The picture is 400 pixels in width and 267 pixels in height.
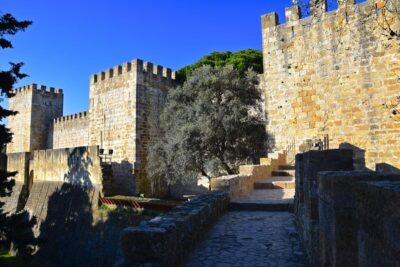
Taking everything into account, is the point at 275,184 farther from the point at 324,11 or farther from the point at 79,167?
the point at 79,167

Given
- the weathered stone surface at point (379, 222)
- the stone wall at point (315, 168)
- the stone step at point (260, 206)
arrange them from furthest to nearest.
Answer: the stone step at point (260, 206) < the stone wall at point (315, 168) < the weathered stone surface at point (379, 222)

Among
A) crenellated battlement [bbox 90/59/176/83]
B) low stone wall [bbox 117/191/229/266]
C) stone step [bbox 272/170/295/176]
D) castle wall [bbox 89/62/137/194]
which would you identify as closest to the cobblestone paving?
low stone wall [bbox 117/191/229/266]

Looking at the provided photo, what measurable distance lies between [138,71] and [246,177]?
11.3 meters

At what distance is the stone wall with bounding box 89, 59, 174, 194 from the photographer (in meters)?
18.6

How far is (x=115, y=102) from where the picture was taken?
1998 cm

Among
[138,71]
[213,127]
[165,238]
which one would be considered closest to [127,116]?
[138,71]

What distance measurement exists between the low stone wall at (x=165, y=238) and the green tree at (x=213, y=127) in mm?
9628

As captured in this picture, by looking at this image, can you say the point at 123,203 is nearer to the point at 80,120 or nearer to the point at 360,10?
the point at 360,10

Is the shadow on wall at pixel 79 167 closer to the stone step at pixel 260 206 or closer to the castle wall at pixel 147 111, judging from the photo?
the castle wall at pixel 147 111

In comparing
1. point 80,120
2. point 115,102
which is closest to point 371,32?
point 115,102

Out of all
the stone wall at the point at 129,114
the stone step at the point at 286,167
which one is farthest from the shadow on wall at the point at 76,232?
the stone step at the point at 286,167

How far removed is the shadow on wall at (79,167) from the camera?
1581 cm

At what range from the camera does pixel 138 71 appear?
19.0 meters

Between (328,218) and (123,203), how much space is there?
11031mm
